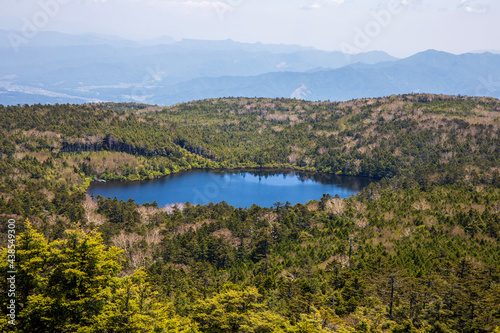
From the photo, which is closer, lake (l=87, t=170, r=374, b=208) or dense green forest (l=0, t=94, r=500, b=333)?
dense green forest (l=0, t=94, r=500, b=333)

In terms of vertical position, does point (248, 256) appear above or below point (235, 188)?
below

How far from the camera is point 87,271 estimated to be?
26234mm

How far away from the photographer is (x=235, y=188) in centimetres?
15825

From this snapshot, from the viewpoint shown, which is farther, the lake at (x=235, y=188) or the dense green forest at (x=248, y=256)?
the lake at (x=235, y=188)

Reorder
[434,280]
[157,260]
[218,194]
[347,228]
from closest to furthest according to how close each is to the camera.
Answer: [434,280], [157,260], [347,228], [218,194]

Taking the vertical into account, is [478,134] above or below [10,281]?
above

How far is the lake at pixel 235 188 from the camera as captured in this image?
13975 cm

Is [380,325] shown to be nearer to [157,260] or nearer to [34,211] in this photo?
[157,260]

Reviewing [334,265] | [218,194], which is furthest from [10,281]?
[218,194]

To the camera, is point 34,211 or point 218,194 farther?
point 218,194

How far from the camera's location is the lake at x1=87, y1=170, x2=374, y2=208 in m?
140

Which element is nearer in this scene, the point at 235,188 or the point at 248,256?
the point at 248,256

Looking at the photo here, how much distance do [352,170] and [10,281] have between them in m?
186

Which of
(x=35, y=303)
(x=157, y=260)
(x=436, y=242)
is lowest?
(x=157, y=260)
